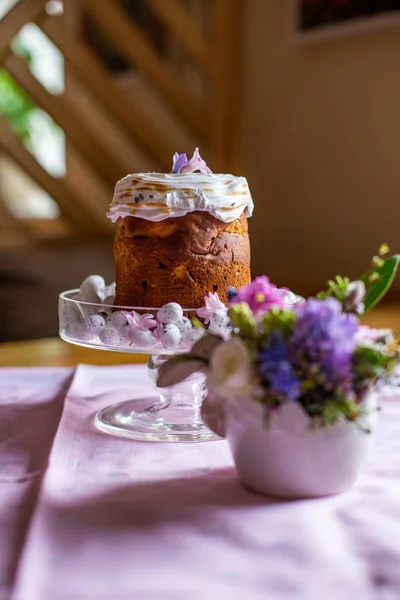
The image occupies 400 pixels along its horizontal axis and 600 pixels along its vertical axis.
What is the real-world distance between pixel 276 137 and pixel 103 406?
198 cm

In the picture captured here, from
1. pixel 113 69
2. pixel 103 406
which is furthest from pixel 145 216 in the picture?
pixel 113 69

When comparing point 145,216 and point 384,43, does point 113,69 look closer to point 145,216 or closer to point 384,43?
point 384,43

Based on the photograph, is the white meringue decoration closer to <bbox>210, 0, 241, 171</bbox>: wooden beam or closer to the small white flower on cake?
the small white flower on cake

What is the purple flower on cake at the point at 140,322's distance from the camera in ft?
2.90

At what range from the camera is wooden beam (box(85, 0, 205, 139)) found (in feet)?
8.73

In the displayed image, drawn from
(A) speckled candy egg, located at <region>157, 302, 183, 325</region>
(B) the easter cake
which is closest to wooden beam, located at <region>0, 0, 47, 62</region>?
(B) the easter cake

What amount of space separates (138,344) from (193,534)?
30 cm

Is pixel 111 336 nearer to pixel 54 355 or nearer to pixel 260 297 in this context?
pixel 260 297

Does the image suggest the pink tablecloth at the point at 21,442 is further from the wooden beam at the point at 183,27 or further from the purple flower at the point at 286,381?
the wooden beam at the point at 183,27

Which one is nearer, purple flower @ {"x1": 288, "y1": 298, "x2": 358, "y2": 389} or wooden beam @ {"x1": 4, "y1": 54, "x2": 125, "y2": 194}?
purple flower @ {"x1": 288, "y1": 298, "x2": 358, "y2": 389}

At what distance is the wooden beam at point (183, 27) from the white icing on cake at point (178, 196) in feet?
6.29

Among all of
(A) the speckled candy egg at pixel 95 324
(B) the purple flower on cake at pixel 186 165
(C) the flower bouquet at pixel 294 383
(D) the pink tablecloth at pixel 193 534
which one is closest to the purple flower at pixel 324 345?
(C) the flower bouquet at pixel 294 383

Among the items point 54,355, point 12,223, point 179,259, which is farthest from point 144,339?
point 12,223

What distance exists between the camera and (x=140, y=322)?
887 millimetres
